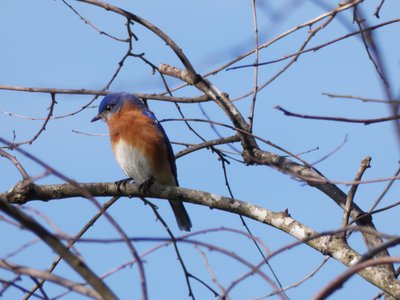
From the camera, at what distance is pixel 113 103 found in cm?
758

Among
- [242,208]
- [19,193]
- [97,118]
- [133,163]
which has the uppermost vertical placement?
[97,118]

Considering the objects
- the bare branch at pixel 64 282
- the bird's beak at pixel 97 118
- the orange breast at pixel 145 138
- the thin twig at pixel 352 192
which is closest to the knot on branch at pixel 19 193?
the thin twig at pixel 352 192

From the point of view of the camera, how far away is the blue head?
296 inches

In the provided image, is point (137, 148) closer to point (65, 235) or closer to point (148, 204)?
point (148, 204)

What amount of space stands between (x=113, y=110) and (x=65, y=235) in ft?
18.4

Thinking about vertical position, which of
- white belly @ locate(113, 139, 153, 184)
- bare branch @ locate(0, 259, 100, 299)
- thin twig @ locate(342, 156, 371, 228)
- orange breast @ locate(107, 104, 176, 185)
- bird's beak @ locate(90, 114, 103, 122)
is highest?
bird's beak @ locate(90, 114, 103, 122)

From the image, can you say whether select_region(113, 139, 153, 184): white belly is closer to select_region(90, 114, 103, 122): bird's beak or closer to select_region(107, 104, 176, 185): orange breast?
select_region(107, 104, 176, 185): orange breast

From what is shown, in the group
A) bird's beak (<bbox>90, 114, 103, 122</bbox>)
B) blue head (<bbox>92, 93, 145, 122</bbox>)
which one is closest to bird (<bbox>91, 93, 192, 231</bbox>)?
blue head (<bbox>92, 93, 145, 122</bbox>)

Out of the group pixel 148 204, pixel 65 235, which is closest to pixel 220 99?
pixel 148 204

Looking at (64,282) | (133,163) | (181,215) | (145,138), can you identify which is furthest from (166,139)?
(64,282)

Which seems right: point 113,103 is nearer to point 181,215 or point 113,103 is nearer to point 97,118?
point 97,118

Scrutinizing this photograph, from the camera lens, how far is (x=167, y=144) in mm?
7227

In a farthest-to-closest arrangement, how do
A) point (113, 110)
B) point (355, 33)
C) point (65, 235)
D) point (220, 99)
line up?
1. point (113, 110)
2. point (220, 99)
3. point (355, 33)
4. point (65, 235)

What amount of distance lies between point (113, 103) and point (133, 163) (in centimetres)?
96
